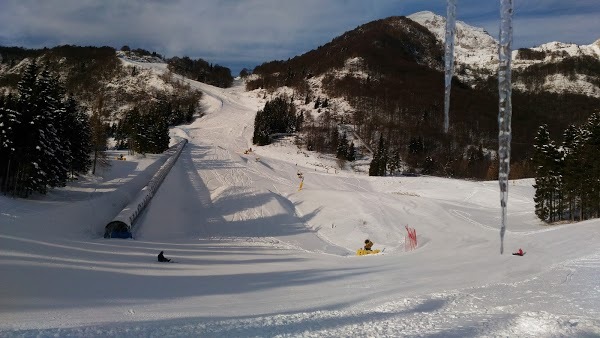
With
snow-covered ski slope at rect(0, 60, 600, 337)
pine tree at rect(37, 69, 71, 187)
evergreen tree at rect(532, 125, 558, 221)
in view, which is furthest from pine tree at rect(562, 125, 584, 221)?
pine tree at rect(37, 69, 71, 187)

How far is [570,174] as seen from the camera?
43812 mm

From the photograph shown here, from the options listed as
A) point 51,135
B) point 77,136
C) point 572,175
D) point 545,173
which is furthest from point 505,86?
point 77,136

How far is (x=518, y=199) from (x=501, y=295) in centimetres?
5181

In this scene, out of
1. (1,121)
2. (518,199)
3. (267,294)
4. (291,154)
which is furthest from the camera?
(291,154)

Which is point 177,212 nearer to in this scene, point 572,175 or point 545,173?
point 545,173

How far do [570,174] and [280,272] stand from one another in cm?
3724

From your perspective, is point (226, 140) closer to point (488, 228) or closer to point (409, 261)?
point (488, 228)

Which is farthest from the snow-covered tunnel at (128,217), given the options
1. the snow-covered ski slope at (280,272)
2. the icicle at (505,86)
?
the icicle at (505,86)

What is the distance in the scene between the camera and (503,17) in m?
6.67

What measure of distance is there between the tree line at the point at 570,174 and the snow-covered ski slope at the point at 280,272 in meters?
3.29

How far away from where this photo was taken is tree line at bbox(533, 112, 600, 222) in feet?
139

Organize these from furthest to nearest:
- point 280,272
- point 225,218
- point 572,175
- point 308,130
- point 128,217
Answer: point 308,130, point 572,175, point 225,218, point 128,217, point 280,272

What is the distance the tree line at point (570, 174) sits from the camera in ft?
139

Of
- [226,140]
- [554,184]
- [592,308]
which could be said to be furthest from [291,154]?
[592,308]
